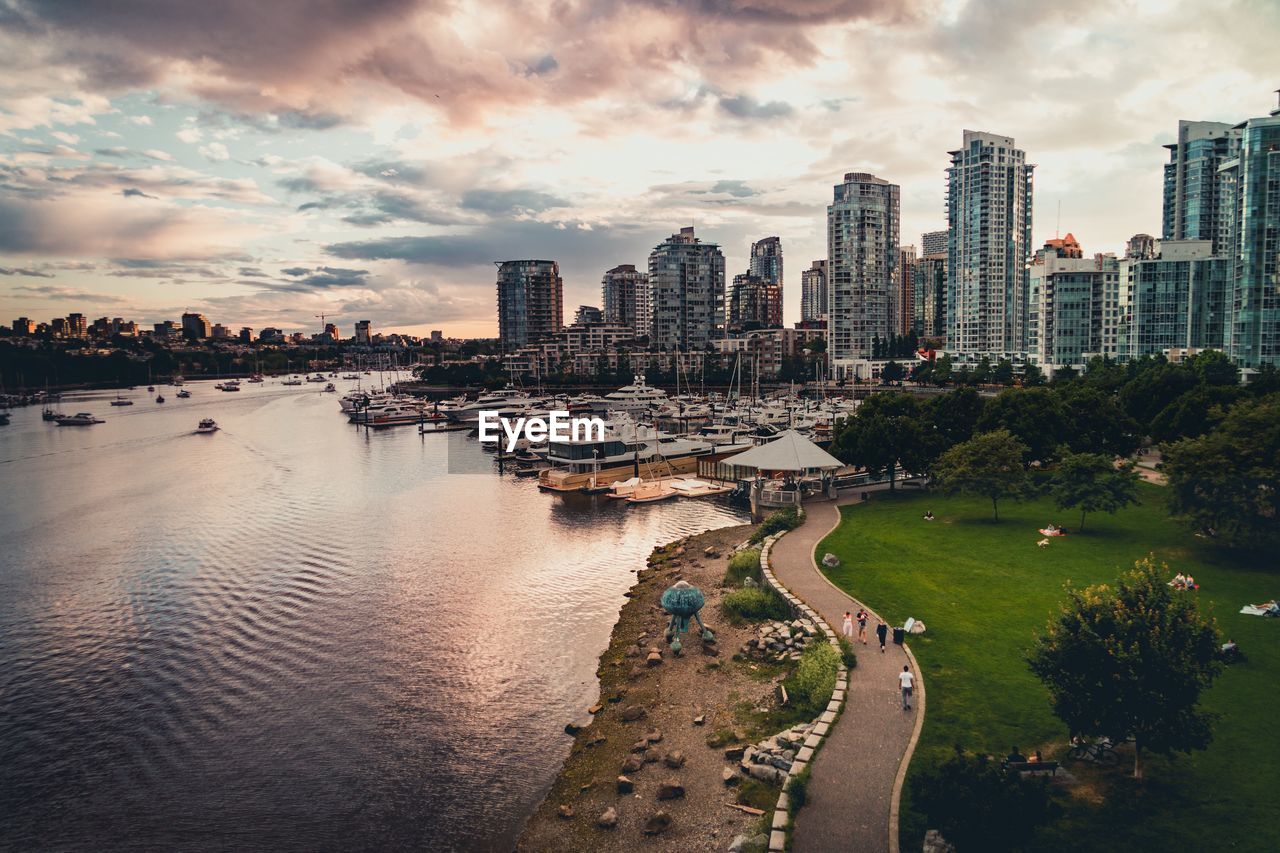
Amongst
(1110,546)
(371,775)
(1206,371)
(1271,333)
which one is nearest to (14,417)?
(371,775)

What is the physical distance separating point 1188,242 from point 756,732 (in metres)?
141

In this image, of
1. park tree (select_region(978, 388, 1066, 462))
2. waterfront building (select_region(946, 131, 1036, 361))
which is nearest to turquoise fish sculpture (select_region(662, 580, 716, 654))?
park tree (select_region(978, 388, 1066, 462))

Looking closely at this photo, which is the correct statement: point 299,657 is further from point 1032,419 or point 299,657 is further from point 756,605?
point 1032,419

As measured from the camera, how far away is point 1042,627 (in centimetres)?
2564

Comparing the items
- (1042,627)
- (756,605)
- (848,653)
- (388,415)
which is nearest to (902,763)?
(848,653)

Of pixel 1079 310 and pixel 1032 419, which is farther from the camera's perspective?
pixel 1079 310

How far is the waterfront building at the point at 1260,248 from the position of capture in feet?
320

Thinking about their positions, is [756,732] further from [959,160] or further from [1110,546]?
[959,160]

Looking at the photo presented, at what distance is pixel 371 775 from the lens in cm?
2377

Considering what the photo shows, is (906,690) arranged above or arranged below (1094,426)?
below

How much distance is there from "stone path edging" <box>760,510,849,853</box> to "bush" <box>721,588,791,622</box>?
1.42 ft

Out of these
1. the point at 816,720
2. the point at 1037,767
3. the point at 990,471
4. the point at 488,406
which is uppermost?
the point at 990,471

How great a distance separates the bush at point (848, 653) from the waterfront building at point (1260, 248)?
101 meters

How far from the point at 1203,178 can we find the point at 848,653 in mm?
183671
